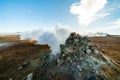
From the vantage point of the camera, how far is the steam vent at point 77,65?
56.4 metres

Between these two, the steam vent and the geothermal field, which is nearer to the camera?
the steam vent

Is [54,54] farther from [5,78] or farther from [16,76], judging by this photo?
[5,78]

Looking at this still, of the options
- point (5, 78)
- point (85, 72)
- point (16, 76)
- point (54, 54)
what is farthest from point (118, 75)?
point (5, 78)

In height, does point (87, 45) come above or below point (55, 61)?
above

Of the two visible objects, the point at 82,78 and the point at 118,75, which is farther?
the point at 118,75

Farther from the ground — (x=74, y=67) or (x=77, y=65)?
(x=77, y=65)

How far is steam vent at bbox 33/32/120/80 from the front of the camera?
56.4 meters

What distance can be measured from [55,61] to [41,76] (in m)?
7.74

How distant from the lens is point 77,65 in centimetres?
5947

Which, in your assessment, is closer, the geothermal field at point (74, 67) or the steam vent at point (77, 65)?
the steam vent at point (77, 65)

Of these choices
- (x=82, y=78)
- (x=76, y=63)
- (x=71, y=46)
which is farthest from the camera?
(x=71, y=46)

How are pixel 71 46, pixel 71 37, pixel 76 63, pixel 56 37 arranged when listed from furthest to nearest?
pixel 56 37 < pixel 71 37 < pixel 71 46 < pixel 76 63

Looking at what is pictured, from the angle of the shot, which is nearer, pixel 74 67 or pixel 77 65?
pixel 74 67

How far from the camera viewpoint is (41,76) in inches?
2324
